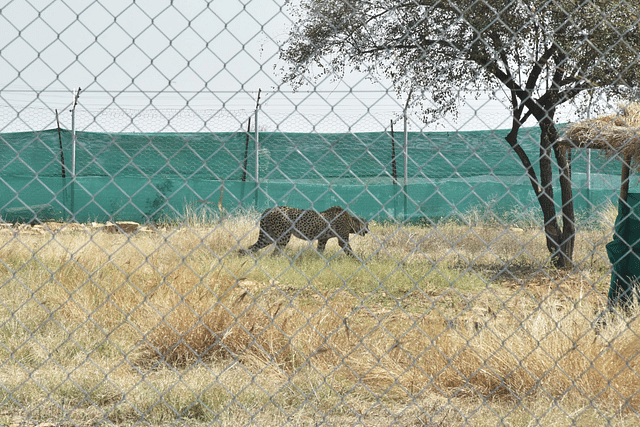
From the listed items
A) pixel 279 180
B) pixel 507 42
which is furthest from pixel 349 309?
pixel 279 180

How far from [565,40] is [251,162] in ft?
22.9

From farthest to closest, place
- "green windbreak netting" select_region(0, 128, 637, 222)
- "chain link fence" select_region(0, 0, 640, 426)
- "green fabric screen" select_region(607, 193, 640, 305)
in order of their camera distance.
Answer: "green windbreak netting" select_region(0, 128, 637, 222)
"green fabric screen" select_region(607, 193, 640, 305)
"chain link fence" select_region(0, 0, 640, 426)

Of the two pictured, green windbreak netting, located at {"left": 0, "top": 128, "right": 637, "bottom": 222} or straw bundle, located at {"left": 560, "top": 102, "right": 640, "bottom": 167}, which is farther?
green windbreak netting, located at {"left": 0, "top": 128, "right": 637, "bottom": 222}

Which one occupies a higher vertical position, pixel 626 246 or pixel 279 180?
pixel 279 180

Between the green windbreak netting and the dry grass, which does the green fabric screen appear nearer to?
the dry grass

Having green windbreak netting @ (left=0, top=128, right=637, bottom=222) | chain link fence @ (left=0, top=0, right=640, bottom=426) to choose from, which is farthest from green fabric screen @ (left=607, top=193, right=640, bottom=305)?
green windbreak netting @ (left=0, top=128, right=637, bottom=222)

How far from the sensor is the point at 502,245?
8164 millimetres

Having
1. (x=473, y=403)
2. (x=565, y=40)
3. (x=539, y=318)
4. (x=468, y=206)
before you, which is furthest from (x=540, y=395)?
(x=468, y=206)

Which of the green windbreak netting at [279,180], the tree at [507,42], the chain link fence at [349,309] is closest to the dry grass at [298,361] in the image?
the chain link fence at [349,309]

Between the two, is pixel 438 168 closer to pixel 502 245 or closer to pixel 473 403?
pixel 502 245

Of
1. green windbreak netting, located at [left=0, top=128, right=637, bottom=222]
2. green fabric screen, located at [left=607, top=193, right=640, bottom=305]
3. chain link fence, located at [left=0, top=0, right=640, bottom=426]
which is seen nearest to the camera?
chain link fence, located at [left=0, top=0, right=640, bottom=426]

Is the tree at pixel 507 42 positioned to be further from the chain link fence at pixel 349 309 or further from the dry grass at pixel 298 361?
the dry grass at pixel 298 361

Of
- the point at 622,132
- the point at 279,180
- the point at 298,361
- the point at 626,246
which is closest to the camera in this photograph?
the point at 298,361

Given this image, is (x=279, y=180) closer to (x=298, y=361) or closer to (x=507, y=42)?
(x=507, y=42)
